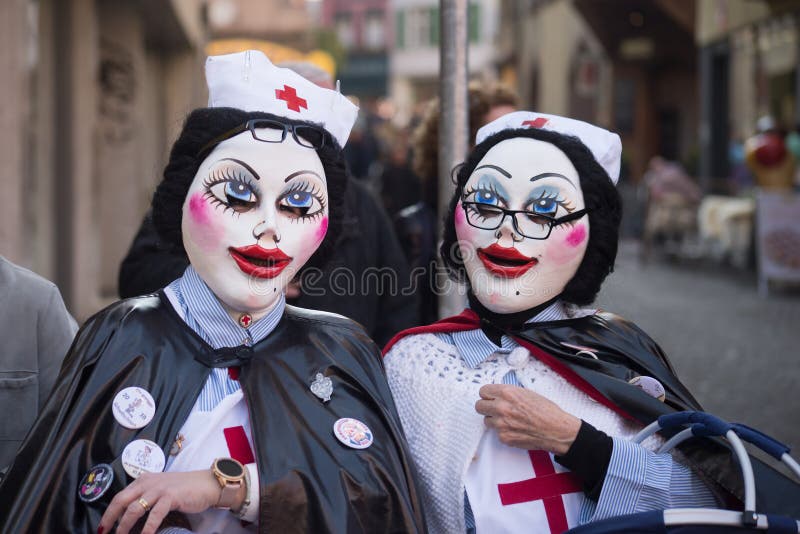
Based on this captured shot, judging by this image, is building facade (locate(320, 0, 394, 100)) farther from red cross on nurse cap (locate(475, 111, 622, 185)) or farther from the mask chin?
the mask chin

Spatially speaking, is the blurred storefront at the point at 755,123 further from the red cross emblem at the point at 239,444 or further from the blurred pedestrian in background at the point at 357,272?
the red cross emblem at the point at 239,444

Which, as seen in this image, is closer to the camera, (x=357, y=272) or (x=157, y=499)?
(x=157, y=499)

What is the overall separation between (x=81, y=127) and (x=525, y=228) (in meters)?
6.57

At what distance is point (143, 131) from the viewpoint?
11.6m

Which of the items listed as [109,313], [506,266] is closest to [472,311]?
[506,266]

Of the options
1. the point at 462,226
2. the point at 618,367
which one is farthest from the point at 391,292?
the point at 618,367

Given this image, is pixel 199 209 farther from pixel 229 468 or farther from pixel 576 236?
pixel 576 236

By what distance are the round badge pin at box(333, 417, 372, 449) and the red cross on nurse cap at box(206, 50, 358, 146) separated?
741 millimetres

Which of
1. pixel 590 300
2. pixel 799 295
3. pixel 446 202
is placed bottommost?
pixel 799 295

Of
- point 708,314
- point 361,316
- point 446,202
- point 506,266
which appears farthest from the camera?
point 708,314

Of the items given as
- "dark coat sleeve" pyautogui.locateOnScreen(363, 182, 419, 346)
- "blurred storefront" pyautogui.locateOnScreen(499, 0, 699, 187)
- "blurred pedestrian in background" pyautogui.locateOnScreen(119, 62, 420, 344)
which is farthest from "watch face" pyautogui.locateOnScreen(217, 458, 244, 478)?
"blurred storefront" pyautogui.locateOnScreen(499, 0, 699, 187)

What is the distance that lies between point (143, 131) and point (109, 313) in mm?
9501

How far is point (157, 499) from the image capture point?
87.8 inches

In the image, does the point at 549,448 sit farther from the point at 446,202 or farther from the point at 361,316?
the point at 361,316
